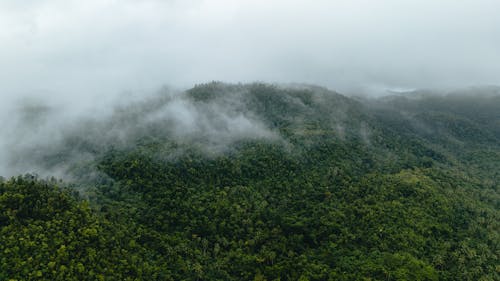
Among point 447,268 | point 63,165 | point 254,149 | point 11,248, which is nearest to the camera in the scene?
point 11,248

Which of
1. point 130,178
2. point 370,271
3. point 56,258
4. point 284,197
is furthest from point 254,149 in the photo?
point 56,258

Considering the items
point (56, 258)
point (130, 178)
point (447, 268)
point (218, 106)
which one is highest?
point (218, 106)

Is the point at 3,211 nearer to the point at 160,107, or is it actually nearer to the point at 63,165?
the point at 63,165

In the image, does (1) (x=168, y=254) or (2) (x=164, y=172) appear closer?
(1) (x=168, y=254)

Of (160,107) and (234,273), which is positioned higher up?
(160,107)

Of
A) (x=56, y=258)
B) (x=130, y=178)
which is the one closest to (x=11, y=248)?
Result: (x=56, y=258)

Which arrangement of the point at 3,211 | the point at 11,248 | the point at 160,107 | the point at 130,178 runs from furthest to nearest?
1. the point at 160,107
2. the point at 130,178
3. the point at 3,211
4. the point at 11,248

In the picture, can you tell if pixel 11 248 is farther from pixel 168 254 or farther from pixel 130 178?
pixel 130 178
